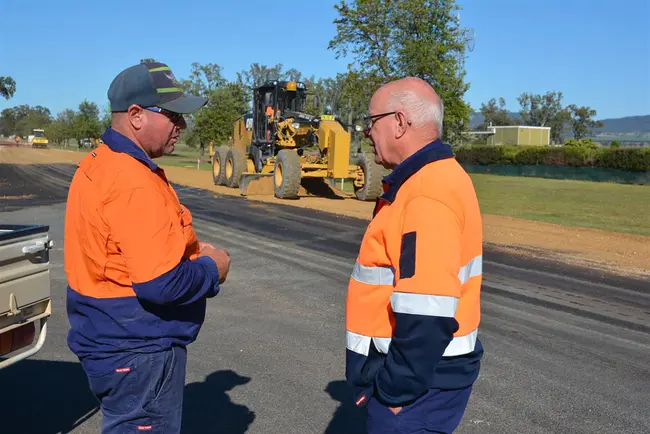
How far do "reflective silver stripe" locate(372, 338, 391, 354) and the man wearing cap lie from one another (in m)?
0.73

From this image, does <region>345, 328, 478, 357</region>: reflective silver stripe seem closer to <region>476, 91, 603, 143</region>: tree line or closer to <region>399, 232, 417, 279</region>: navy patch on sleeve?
<region>399, 232, 417, 279</region>: navy patch on sleeve

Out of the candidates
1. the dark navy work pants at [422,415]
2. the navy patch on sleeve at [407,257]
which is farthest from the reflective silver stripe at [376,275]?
the dark navy work pants at [422,415]

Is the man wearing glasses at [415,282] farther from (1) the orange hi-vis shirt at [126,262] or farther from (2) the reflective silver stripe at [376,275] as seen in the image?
(1) the orange hi-vis shirt at [126,262]

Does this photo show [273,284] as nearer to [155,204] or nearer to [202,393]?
[202,393]

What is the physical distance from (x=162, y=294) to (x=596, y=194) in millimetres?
26807

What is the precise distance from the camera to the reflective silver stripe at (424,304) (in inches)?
83.3

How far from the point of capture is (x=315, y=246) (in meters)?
11.6

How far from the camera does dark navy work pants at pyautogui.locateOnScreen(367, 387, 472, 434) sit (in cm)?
227

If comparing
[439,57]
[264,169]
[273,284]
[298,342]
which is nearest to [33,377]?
[298,342]

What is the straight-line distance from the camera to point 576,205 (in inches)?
842

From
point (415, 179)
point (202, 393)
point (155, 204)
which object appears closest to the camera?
point (415, 179)

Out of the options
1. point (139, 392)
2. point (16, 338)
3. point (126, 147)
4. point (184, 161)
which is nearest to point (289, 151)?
point (16, 338)

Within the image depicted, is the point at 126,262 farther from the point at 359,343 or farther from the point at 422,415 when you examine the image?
the point at 422,415

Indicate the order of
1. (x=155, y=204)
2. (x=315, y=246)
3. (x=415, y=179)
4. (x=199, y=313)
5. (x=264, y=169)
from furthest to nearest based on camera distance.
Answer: (x=264, y=169)
(x=315, y=246)
(x=199, y=313)
(x=155, y=204)
(x=415, y=179)
